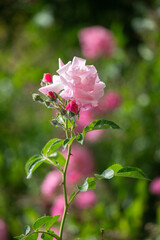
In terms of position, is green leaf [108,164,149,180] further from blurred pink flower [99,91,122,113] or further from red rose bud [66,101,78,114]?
blurred pink flower [99,91,122,113]

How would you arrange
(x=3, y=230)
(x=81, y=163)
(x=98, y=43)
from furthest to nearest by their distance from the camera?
1. (x=98, y=43)
2. (x=81, y=163)
3. (x=3, y=230)

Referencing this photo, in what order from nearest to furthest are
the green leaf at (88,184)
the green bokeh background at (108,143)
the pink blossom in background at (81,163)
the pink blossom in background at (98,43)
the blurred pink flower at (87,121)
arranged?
the green leaf at (88,184) < the green bokeh background at (108,143) < the pink blossom in background at (81,163) < the blurred pink flower at (87,121) < the pink blossom in background at (98,43)

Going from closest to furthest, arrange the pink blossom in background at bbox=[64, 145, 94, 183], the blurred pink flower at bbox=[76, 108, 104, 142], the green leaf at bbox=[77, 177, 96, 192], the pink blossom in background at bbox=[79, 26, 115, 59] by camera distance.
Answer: the green leaf at bbox=[77, 177, 96, 192] < the pink blossom in background at bbox=[64, 145, 94, 183] < the blurred pink flower at bbox=[76, 108, 104, 142] < the pink blossom in background at bbox=[79, 26, 115, 59]

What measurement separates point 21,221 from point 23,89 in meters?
0.89

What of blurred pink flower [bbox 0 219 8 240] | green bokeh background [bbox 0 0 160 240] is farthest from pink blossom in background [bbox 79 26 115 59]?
blurred pink flower [bbox 0 219 8 240]

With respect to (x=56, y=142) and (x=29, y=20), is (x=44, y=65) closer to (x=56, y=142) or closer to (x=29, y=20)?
(x=29, y=20)

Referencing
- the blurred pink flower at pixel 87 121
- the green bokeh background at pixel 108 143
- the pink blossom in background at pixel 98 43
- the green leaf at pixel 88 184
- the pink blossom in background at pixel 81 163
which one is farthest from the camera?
the pink blossom in background at pixel 98 43

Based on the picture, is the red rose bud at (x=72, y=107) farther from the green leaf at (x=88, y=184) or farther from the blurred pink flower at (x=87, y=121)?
the blurred pink flower at (x=87, y=121)

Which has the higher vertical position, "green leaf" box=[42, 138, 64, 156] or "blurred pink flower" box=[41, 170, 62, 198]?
"blurred pink flower" box=[41, 170, 62, 198]

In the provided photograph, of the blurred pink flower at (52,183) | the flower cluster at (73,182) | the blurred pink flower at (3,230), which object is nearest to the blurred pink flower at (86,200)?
the flower cluster at (73,182)

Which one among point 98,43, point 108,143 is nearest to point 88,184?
point 108,143

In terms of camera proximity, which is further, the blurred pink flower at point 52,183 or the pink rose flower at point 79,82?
the blurred pink flower at point 52,183

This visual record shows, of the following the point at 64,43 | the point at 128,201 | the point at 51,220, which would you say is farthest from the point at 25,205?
the point at 64,43

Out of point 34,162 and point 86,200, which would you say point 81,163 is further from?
point 34,162
